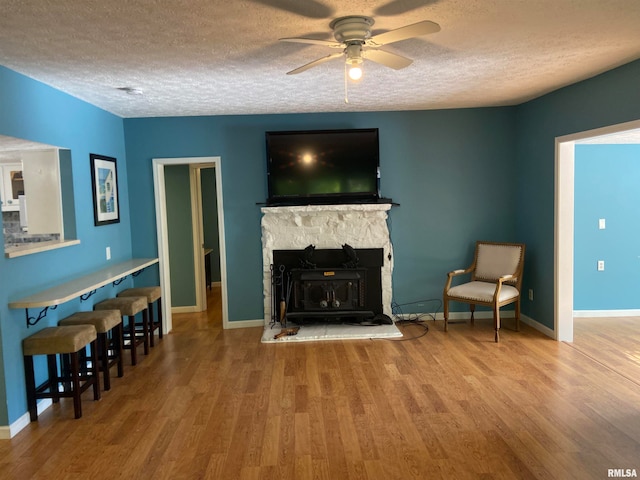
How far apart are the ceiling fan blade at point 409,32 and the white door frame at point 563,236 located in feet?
9.13

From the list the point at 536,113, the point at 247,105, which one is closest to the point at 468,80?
the point at 536,113

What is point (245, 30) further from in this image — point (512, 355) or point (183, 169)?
point (183, 169)

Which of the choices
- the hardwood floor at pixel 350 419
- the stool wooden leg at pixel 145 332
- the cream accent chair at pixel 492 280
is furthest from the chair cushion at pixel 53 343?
the cream accent chair at pixel 492 280

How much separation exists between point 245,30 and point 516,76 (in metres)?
2.44

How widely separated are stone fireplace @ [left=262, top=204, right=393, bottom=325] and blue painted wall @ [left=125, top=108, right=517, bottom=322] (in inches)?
4.8

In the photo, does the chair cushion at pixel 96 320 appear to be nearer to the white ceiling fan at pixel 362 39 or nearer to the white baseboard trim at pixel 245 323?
the white baseboard trim at pixel 245 323

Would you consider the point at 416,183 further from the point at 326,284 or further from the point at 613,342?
the point at 613,342

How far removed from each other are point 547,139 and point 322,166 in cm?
232

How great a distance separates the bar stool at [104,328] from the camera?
3.82 m

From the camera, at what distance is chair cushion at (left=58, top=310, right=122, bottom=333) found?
382cm

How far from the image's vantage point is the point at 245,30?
271cm

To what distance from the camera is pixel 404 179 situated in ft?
18.6

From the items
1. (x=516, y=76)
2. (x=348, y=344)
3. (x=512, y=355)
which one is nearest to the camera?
(x=516, y=76)

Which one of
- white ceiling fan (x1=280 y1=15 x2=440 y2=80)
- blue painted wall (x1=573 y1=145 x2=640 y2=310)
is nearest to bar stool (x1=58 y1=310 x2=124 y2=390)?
white ceiling fan (x1=280 y1=15 x2=440 y2=80)
